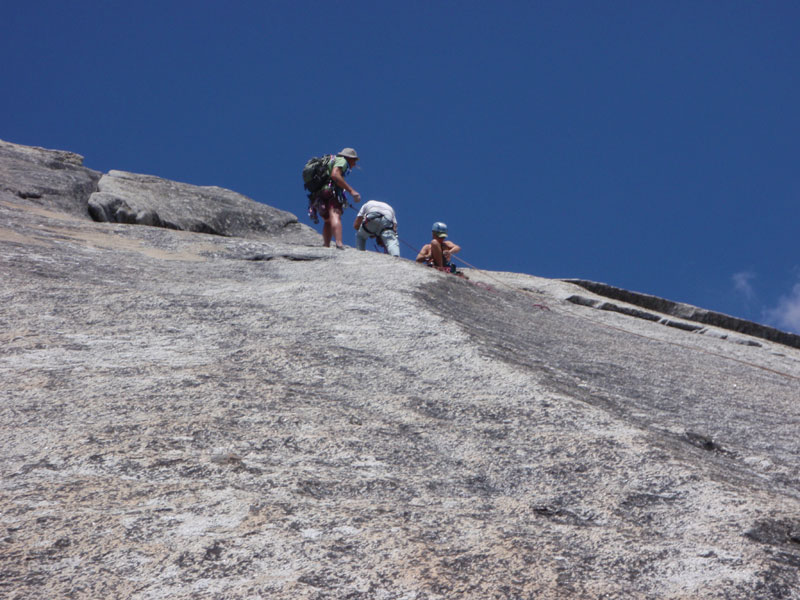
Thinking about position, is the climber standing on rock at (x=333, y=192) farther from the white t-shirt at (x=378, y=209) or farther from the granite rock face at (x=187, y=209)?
the granite rock face at (x=187, y=209)

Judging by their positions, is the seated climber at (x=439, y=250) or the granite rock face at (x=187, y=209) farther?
the granite rock face at (x=187, y=209)

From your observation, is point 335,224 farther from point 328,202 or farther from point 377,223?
point 377,223

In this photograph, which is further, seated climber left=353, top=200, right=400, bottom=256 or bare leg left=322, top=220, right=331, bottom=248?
seated climber left=353, top=200, right=400, bottom=256

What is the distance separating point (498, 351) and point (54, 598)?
14.1 ft

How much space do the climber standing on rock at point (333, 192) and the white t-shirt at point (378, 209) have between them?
688 mm

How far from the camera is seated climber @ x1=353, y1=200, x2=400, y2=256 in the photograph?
554 inches

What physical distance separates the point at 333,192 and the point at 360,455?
32.5 feet

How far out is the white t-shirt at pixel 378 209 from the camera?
46.4 ft

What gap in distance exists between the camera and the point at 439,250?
45.4 ft

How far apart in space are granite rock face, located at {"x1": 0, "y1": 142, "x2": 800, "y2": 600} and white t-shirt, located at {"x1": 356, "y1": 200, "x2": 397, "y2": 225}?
616cm

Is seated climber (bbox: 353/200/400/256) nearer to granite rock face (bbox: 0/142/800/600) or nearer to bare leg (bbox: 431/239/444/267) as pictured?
bare leg (bbox: 431/239/444/267)

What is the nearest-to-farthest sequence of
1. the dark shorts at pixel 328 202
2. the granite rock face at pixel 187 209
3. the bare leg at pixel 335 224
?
the bare leg at pixel 335 224 → the dark shorts at pixel 328 202 → the granite rock face at pixel 187 209

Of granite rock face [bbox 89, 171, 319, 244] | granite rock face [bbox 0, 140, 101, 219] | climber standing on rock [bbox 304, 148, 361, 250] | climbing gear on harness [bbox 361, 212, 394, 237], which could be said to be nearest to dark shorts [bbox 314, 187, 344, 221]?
climber standing on rock [bbox 304, 148, 361, 250]

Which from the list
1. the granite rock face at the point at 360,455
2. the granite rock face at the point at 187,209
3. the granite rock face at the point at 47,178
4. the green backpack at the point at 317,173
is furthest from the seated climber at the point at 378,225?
the granite rock face at the point at 360,455
